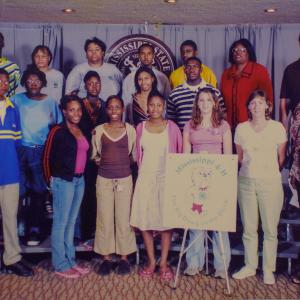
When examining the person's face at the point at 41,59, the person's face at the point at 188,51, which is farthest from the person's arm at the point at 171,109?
the person's face at the point at 41,59

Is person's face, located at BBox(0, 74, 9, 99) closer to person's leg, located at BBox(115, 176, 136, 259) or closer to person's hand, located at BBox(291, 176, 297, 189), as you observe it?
person's leg, located at BBox(115, 176, 136, 259)

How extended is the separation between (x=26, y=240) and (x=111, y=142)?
126cm

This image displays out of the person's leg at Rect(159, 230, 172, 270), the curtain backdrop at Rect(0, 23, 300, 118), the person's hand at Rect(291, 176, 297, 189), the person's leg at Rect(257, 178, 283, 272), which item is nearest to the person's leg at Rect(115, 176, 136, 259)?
the person's leg at Rect(159, 230, 172, 270)

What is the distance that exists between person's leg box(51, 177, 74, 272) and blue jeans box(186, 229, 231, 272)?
1054 mm

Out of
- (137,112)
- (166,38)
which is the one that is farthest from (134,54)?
(137,112)

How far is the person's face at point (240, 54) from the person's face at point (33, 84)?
1.87 meters

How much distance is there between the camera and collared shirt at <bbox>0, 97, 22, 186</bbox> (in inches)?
136

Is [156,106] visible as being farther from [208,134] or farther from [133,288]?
[133,288]

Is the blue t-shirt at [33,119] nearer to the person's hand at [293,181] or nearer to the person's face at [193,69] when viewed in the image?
the person's face at [193,69]

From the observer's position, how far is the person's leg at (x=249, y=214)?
3373 millimetres

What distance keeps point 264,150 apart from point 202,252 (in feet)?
3.31

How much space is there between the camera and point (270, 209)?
333cm

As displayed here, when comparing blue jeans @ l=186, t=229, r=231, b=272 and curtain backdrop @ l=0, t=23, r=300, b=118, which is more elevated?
curtain backdrop @ l=0, t=23, r=300, b=118

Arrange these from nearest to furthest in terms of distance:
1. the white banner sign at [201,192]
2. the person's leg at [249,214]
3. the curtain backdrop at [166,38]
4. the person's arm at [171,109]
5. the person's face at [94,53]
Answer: the white banner sign at [201,192] < the person's leg at [249,214] < the person's arm at [171,109] < the person's face at [94,53] < the curtain backdrop at [166,38]
